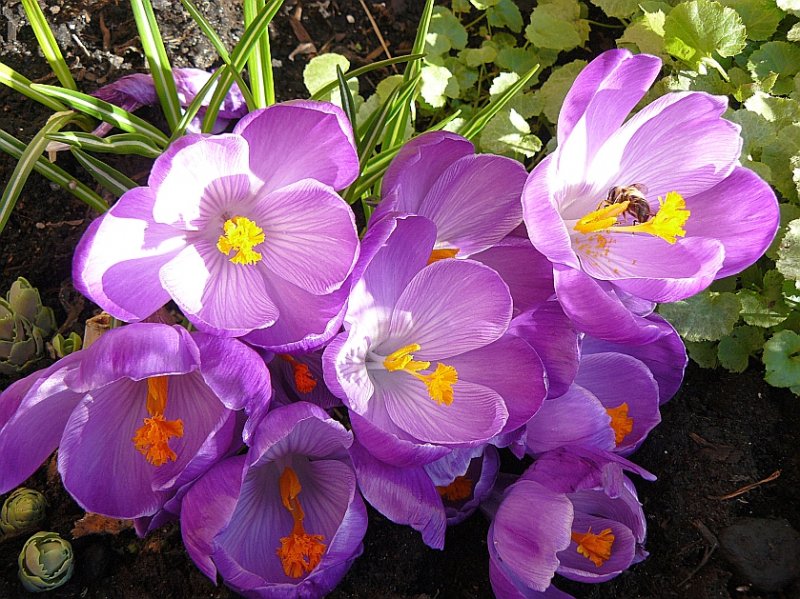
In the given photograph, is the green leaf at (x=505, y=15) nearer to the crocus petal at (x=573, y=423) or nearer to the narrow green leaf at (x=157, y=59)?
the narrow green leaf at (x=157, y=59)

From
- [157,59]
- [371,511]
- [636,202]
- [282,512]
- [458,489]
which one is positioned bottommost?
[371,511]

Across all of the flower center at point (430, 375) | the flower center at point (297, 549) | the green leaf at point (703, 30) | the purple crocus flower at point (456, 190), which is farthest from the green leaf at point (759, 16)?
the flower center at point (297, 549)

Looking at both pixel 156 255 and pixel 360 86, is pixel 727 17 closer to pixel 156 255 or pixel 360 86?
pixel 360 86

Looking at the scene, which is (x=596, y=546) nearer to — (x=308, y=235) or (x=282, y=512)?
(x=282, y=512)

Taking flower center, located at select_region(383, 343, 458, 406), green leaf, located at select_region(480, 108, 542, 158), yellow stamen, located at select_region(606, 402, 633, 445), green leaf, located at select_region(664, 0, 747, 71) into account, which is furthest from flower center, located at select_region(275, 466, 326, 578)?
green leaf, located at select_region(664, 0, 747, 71)

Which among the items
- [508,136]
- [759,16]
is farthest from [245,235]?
[759,16]

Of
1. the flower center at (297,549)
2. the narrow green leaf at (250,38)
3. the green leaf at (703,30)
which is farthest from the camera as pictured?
the green leaf at (703,30)

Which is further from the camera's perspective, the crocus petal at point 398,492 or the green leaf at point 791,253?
the green leaf at point 791,253
